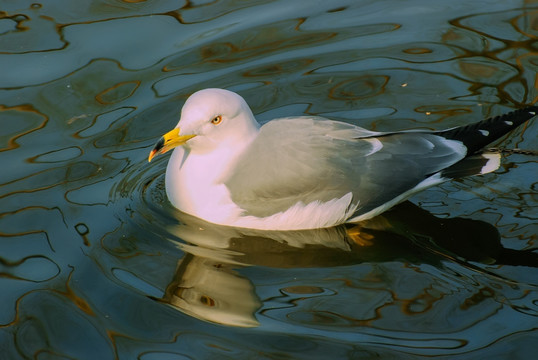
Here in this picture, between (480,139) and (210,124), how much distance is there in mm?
1878

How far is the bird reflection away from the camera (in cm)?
538

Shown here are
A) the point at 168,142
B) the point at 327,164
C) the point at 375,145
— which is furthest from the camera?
the point at 375,145

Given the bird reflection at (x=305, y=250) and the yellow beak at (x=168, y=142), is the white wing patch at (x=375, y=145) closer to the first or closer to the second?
the bird reflection at (x=305, y=250)

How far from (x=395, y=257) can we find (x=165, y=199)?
1.67 metres

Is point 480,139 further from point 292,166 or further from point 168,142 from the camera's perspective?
point 168,142

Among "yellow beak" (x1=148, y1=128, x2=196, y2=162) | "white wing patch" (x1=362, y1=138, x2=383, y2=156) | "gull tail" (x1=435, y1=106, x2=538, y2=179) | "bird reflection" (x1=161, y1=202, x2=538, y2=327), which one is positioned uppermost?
"yellow beak" (x1=148, y1=128, x2=196, y2=162)

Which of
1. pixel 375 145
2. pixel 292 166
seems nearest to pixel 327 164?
pixel 292 166

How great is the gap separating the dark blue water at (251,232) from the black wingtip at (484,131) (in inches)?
13.0

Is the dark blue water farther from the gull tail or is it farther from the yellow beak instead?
the yellow beak

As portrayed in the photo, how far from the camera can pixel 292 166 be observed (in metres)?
5.85

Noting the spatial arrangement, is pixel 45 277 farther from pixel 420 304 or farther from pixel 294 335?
pixel 420 304

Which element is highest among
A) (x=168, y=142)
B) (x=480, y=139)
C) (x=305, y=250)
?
(x=168, y=142)

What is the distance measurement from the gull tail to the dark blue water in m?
0.23

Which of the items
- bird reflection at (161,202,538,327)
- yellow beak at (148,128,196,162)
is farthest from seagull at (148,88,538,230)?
bird reflection at (161,202,538,327)
